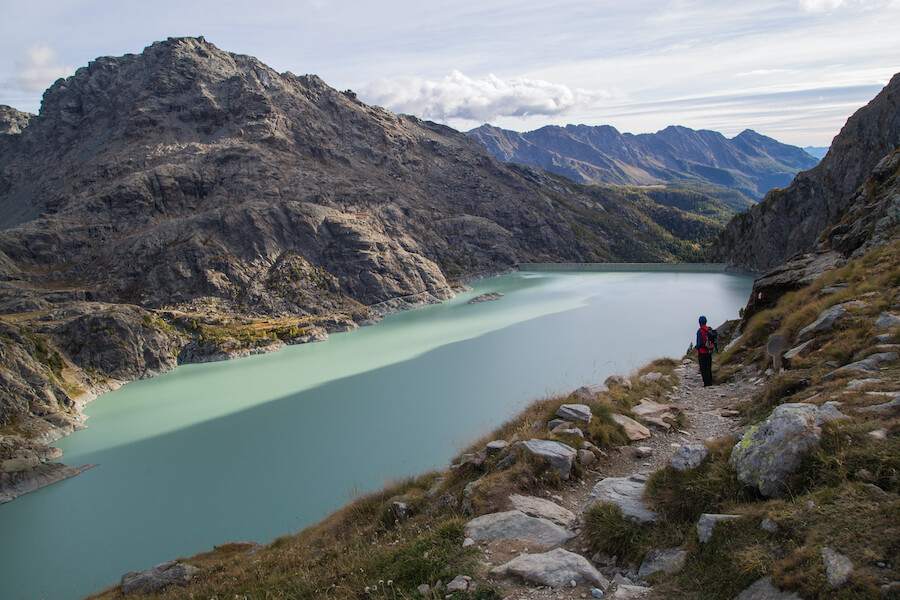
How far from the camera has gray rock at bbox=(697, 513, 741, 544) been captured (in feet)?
15.8

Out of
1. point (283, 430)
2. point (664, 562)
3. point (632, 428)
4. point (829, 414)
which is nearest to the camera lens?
point (664, 562)

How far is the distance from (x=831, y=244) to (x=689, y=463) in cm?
2193

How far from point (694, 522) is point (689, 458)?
0.98 m

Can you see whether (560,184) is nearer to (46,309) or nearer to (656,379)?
(46,309)

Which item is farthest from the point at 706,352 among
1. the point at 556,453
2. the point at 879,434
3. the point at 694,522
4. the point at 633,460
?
the point at 694,522

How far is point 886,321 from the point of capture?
9.16m

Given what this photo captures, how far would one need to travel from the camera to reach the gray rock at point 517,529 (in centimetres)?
A: 607

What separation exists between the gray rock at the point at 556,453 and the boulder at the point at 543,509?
0.75 meters

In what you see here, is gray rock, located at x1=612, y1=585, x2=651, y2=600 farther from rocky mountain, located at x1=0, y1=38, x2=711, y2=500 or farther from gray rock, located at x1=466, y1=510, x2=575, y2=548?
rocky mountain, located at x1=0, y1=38, x2=711, y2=500

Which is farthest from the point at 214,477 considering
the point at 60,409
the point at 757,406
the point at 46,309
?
the point at 46,309

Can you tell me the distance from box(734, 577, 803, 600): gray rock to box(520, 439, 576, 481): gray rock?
3.73 m

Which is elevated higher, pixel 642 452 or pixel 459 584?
pixel 459 584

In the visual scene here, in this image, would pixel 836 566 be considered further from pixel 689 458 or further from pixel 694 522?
pixel 689 458

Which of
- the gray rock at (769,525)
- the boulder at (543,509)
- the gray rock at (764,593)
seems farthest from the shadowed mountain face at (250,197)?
the gray rock at (764,593)
